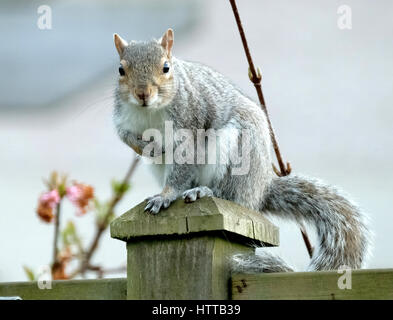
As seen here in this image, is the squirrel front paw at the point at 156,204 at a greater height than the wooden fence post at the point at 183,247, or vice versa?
the squirrel front paw at the point at 156,204

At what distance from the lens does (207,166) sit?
1936mm

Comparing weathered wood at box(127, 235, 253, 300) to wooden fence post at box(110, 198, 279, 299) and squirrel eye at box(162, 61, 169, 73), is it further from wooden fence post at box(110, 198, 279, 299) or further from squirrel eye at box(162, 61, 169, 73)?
squirrel eye at box(162, 61, 169, 73)

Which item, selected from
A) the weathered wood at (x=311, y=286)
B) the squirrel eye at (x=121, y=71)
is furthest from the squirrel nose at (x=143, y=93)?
the weathered wood at (x=311, y=286)

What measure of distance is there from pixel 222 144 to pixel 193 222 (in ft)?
1.89

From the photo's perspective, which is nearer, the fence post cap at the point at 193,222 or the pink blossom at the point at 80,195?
the fence post cap at the point at 193,222

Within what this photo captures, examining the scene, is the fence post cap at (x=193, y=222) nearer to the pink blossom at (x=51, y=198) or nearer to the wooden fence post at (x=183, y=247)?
the wooden fence post at (x=183, y=247)

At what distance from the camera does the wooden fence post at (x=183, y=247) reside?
1.33m

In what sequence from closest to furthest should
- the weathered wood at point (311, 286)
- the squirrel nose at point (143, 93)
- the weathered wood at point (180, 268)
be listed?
→ the weathered wood at point (311, 286) → the weathered wood at point (180, 268) → the squirrel nose at point (143, 93)

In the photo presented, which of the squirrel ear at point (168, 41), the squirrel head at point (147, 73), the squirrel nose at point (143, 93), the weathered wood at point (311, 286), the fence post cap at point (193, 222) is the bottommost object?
the weathered wood at point (311, 286)

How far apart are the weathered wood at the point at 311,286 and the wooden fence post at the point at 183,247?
0.05 meters

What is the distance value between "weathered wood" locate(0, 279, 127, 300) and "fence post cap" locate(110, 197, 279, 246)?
0.49ft
